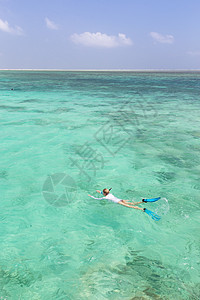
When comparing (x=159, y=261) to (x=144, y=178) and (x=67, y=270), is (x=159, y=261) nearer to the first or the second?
(x=67, y=270)

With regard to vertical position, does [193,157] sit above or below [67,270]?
above

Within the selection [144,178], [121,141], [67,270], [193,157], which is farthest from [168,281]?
[121,141]

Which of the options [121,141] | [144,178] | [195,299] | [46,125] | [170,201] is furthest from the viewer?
[46,125]

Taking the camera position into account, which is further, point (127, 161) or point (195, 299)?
point (127, 161)

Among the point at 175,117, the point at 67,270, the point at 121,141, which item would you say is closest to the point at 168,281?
the point at 67,270

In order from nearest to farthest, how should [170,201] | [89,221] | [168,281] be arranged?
[168,281] < [89,221] < [170,201]

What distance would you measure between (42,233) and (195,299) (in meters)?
4.84

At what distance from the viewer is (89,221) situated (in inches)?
322

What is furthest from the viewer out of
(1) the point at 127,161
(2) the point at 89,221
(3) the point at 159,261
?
(1) the point at 127,161

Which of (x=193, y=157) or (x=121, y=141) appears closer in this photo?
(x=193, y=157)

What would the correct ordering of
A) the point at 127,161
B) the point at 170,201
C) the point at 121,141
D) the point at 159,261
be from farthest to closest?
the point at 121,141, the point at 127,161, the point at 170,201, the point at 159,261

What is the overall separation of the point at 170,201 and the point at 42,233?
524 centimetres

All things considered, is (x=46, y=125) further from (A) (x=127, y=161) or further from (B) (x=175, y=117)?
(B) (x=175, y=117)

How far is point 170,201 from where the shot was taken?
928 cm
